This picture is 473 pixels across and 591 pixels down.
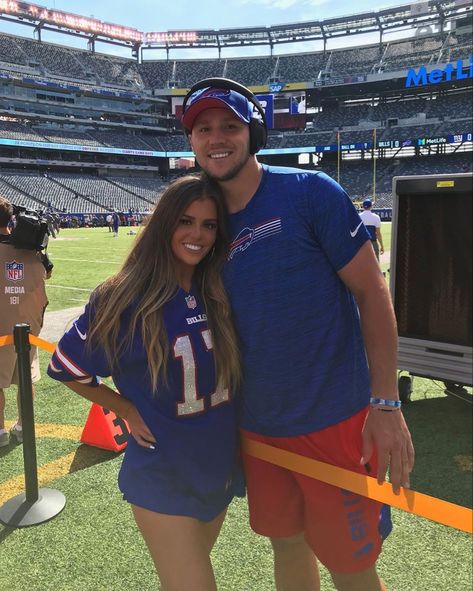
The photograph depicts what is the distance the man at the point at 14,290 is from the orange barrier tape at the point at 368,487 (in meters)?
2.68

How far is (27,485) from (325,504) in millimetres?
2192

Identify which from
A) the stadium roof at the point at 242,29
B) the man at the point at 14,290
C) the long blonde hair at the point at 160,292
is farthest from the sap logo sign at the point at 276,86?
the long blonde hair at the point at 160,292

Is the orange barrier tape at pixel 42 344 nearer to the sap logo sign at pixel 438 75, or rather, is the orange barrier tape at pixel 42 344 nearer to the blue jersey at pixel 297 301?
the blue jersey at pixel 297 301

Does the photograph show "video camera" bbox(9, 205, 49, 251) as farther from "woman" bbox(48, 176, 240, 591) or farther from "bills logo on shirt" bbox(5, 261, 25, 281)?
"woman" bbox(48, 176, 240, 591)

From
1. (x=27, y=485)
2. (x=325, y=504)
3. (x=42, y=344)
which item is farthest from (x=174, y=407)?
(x=27, y=485)

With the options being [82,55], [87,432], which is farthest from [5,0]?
[87,432]

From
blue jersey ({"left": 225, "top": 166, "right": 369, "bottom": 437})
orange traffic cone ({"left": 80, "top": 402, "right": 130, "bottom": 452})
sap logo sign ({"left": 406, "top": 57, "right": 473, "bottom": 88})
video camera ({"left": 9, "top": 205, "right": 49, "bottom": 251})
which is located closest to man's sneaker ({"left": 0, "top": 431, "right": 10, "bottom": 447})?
orange traffic cone ({"left": 80, "top": 402, "right": 130, "bottom": 452})

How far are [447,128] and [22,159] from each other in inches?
1798

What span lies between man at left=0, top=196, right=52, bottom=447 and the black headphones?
2366 millimetres

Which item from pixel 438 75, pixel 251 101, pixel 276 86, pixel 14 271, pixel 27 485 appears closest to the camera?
pixel 251 101

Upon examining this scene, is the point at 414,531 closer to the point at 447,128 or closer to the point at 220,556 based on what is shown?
the point at 220,556

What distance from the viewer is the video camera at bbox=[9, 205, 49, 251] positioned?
11.7ft

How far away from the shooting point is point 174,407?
1704mm

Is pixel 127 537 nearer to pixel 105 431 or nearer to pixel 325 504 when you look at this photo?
pixel 105 431
